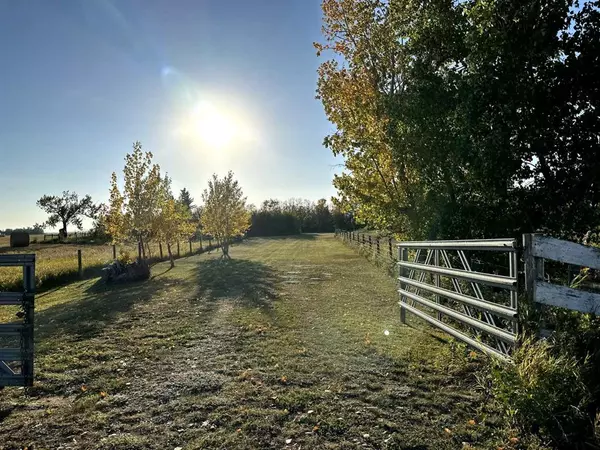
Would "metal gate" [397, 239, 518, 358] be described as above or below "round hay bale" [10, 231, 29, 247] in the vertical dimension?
below

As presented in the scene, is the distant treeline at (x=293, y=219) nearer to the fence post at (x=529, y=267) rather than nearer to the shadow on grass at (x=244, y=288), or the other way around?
the shadow on grass at (x=244, y=288)

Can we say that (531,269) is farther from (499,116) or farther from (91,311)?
(91,311)

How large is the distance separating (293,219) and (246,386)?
7961 cm

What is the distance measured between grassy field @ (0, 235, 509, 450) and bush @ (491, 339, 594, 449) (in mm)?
347

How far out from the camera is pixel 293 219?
275 feet

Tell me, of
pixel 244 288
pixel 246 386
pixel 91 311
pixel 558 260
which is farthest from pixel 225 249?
pixel 558 260

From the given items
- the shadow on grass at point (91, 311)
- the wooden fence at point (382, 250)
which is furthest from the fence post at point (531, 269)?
the wooden fence at point (382, 250)

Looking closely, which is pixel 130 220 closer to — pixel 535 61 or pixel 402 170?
pixel 402 170

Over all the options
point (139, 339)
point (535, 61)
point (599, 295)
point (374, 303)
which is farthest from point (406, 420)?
point (535, 61)

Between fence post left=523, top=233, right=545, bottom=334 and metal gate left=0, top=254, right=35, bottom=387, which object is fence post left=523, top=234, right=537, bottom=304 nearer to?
fence post left=523, top=233, right=545, bottom=334

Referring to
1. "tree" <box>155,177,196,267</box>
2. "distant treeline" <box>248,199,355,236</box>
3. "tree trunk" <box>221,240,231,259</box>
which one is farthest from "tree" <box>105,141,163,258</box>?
"distant treeline" <box>248,199,355,236</box>

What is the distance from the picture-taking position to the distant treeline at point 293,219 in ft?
264

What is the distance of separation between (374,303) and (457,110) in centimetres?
474

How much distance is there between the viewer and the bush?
292cm
